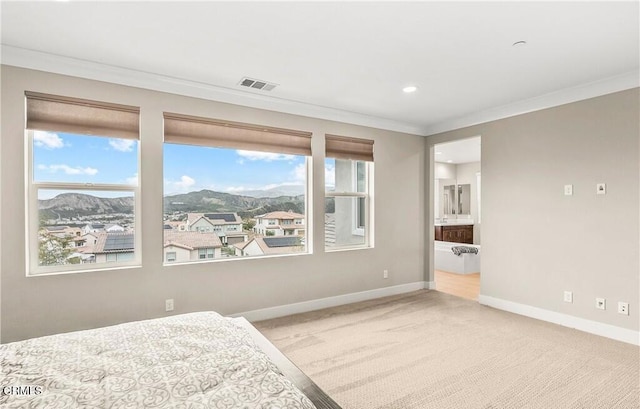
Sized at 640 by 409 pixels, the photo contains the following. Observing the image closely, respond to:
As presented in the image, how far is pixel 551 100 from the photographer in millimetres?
3660

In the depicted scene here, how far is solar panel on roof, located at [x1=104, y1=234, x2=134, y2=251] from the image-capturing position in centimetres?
308

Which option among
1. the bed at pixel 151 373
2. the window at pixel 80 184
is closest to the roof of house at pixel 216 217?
the window at pixel 80 184

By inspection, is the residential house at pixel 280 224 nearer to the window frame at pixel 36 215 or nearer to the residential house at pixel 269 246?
the residential house at pixel 269 246

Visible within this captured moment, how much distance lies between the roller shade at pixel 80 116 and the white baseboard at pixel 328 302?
2140 mm

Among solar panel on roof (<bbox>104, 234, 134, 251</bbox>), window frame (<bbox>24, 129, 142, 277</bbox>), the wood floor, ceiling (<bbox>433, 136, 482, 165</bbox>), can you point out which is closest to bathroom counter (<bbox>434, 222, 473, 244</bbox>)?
ceiling (<bbox>433, 136, 482, 165</bbox>)

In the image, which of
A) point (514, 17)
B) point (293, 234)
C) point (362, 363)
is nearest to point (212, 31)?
point (514, 17)

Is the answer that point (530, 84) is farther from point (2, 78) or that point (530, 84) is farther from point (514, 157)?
point (2, 78)

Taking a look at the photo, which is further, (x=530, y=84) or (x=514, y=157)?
(x=514, y=157)

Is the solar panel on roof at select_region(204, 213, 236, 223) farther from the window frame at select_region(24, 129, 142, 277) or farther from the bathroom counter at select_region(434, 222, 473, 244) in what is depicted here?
the bathroom counter at select_region(434, 222, 473, 244)

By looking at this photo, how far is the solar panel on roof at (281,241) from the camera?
399 cm

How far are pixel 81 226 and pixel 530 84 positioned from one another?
4476 mm

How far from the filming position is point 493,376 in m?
2.50

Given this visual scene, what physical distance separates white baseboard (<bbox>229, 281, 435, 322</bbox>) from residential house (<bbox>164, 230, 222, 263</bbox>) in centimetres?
72

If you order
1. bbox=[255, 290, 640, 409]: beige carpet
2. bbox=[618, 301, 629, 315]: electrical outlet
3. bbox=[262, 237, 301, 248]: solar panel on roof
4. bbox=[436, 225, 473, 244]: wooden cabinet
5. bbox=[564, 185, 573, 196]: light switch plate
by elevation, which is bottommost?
bbox=[255, 290, 640, 409]: beige carpet
